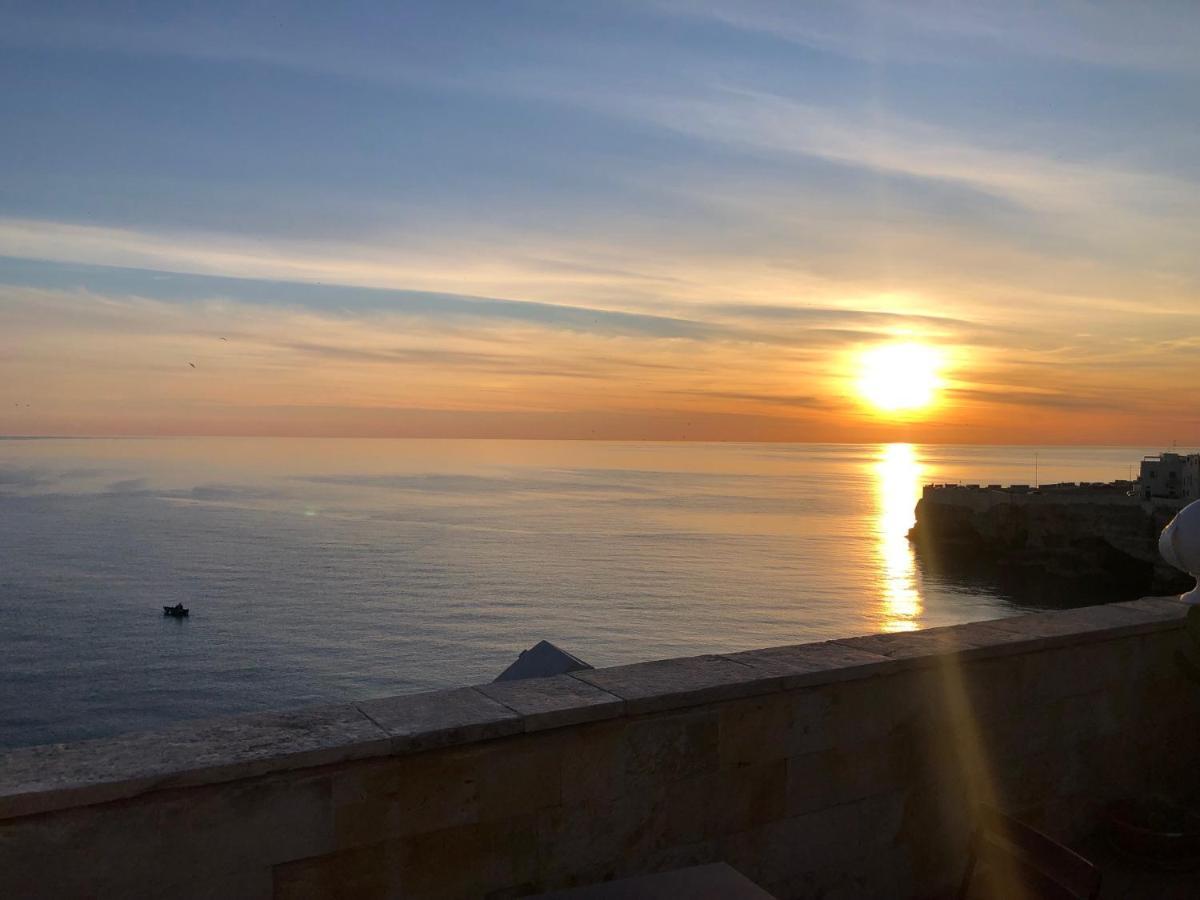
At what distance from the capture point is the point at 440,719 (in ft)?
10.9

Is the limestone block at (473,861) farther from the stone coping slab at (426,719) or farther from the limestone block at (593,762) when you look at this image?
the stone coping slab at (426,719)

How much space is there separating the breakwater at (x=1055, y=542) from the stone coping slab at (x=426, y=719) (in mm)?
61418

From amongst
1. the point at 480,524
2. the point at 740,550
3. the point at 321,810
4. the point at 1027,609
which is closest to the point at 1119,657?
the point at 321,810

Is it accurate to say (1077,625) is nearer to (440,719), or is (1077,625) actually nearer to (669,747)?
(669,747)

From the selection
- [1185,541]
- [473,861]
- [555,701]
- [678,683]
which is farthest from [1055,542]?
[473,861]

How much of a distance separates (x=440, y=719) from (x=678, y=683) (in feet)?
3.41

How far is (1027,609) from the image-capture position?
Result: 194 feet

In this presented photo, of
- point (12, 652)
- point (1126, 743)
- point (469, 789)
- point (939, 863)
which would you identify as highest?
point (469, 789)

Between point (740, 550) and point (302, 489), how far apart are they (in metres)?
99.9

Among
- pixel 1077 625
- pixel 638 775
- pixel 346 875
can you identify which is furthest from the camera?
pixel 1077 625

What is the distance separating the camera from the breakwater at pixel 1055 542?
6134 centimetres

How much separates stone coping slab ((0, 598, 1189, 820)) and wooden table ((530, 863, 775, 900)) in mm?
882

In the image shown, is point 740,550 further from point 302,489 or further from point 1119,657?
point 302,489

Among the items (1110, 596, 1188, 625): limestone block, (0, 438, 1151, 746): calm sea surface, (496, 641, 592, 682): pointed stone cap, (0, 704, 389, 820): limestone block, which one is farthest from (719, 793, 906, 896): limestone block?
(0, 438, 1151, 746): calm sea surface
